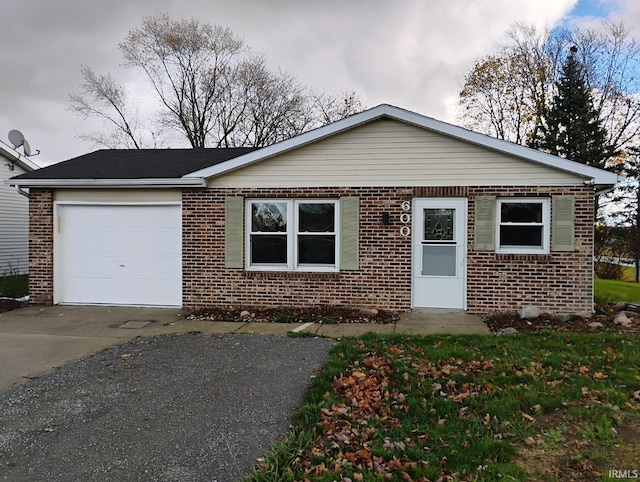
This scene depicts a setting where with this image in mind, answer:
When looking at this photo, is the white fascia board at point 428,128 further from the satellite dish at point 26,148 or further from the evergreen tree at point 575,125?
the evergreen tree at point 575,125

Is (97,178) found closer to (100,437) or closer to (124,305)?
(124,305)

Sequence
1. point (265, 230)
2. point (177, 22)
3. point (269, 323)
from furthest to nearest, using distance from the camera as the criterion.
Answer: point (177, 22) < point (265, 230) < point (269, 323)

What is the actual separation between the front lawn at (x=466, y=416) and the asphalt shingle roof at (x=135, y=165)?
20.4 ft

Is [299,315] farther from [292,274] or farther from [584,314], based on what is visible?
[584,314]

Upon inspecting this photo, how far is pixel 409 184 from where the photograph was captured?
888 cm

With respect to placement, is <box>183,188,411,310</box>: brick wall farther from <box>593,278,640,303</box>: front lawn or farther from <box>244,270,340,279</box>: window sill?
<box>593,278,640,303</box>: front lawn

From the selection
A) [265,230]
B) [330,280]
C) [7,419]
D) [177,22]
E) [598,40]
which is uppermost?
[177,22]

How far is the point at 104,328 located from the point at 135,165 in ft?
14.2

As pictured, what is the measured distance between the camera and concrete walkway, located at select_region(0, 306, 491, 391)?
621cm

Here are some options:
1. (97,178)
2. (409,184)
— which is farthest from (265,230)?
(97,178)

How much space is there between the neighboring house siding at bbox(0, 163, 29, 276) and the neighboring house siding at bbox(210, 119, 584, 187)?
10746 mm

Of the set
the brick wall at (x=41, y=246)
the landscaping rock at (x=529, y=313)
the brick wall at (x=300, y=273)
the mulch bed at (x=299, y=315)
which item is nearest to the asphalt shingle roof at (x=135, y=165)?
the brick wall at (x=41, y=246)

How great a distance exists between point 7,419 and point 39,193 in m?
7.17

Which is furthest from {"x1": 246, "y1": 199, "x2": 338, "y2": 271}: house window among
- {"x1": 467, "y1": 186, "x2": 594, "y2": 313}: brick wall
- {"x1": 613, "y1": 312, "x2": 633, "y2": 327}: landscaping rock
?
{"x1": 613, "y1": 312, "x2": 633, "y2": 327}: landscaping rock
